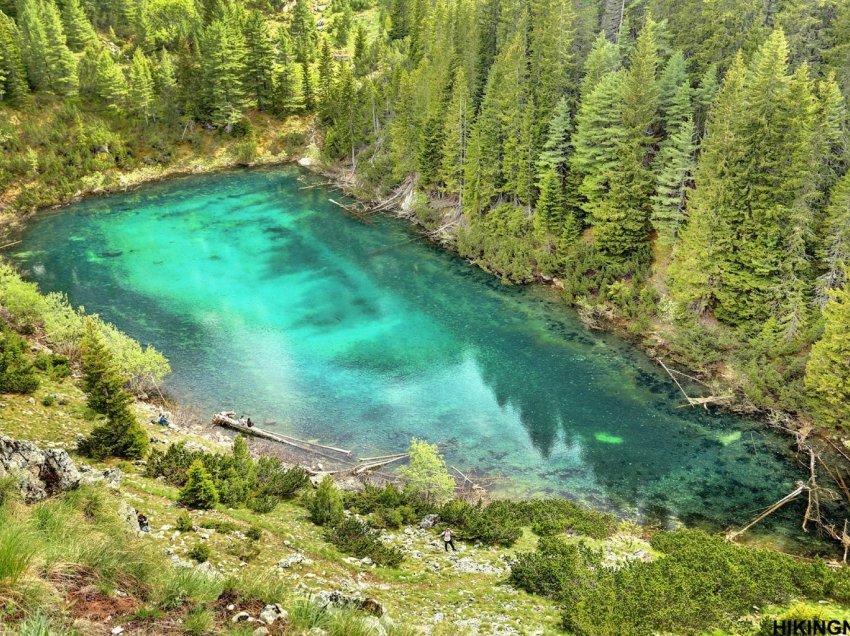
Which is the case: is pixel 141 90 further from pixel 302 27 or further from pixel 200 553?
pixel 200 553

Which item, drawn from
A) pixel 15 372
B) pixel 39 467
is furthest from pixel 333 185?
pixel 39 467

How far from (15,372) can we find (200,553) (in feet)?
61.3

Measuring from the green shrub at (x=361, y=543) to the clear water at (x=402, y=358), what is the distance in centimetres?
1155

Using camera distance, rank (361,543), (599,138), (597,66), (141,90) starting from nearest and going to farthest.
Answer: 1. (361,543)
2. (599,138)
3. (597,66)
4. (141,90)

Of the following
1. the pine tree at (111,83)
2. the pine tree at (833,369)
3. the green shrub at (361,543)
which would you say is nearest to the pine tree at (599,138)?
the pine tree at (833,369)

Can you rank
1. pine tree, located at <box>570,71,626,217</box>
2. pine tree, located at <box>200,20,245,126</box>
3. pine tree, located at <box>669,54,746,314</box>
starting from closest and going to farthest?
1. pine tree, located at <box>669,54,746,314</box>
2. pine tree, located at <box>570,71,626,217</box>
3. pine tree, located at <box>200,20,245,126</box>

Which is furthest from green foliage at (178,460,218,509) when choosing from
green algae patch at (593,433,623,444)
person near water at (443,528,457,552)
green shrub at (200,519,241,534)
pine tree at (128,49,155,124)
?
pine tree at (128,49,155,124)

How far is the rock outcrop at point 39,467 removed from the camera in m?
18.1

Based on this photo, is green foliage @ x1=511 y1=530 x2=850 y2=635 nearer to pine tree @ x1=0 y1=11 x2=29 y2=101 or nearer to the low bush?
the low bush

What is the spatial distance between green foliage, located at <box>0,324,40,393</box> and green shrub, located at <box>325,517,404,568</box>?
18.2 m

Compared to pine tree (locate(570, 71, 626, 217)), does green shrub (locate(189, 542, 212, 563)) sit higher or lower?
lower

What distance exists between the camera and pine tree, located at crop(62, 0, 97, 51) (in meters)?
102

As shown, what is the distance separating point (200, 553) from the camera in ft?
62.4

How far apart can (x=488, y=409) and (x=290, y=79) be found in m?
76.6
